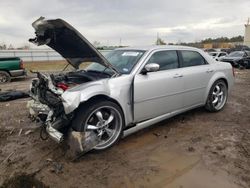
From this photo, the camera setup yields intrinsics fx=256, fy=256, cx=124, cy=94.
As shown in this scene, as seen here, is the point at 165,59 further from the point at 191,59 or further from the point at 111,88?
the point at 111,88

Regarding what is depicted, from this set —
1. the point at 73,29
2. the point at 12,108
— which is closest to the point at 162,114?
the point at 73,29

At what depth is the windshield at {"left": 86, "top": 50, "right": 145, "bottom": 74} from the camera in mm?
4504

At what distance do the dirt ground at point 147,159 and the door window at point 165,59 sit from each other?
1234 mm

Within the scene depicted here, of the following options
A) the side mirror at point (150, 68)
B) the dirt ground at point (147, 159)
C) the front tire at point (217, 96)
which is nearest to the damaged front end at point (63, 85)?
the dirt ground at point (147, 159)

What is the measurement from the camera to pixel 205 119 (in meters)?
5.66

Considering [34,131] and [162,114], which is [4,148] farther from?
[162,114]

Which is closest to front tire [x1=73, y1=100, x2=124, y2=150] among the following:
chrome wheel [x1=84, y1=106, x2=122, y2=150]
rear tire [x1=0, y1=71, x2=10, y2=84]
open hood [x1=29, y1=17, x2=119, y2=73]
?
chrome wheel [x1=84, y1=106, x2=122, y2=150]

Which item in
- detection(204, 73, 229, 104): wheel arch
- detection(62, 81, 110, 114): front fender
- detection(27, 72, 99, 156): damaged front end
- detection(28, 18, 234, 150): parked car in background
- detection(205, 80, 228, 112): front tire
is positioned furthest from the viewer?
detection(205, 80, 228, 112): front tire

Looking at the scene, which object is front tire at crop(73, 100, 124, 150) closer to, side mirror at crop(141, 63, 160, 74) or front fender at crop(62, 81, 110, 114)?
front fender at crop(62, 81, 110, 114)

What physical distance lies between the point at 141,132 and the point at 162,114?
0.53 m

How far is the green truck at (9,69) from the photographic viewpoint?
496 inches

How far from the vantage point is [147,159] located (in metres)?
3.86

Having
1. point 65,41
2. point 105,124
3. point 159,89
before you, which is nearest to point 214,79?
point 159,89

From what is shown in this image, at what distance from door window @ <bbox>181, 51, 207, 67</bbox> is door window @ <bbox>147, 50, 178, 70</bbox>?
25 centimetres
